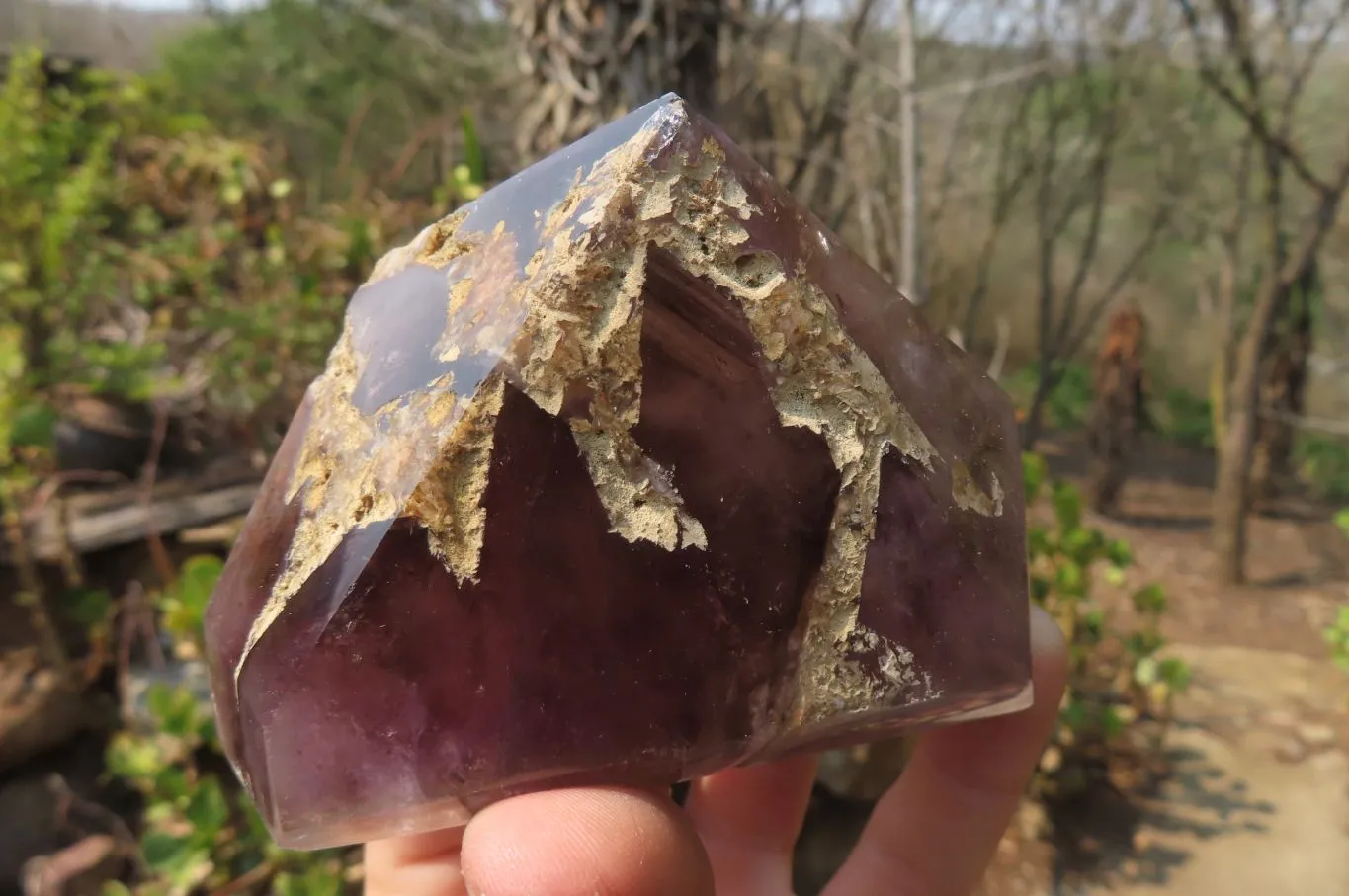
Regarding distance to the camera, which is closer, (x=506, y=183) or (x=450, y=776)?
(x=450, y=776)

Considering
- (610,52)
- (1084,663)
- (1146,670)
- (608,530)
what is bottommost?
(1084,663)

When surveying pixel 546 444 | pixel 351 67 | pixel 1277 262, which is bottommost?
pixel 1277 262

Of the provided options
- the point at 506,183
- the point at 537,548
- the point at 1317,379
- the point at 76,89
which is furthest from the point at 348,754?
the point at 1317,379

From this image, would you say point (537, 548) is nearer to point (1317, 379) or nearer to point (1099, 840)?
point (1099, 840)

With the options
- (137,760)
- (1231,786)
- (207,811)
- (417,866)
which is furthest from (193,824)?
(1231,786)

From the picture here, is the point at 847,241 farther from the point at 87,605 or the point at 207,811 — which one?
the point at 87,605

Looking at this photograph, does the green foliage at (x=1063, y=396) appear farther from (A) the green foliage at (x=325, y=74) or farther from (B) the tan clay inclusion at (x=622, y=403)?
(B) the tan clay inclusion at (x=622, y=403)

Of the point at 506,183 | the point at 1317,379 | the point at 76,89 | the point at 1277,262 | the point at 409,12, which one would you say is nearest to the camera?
the point at 506,183
